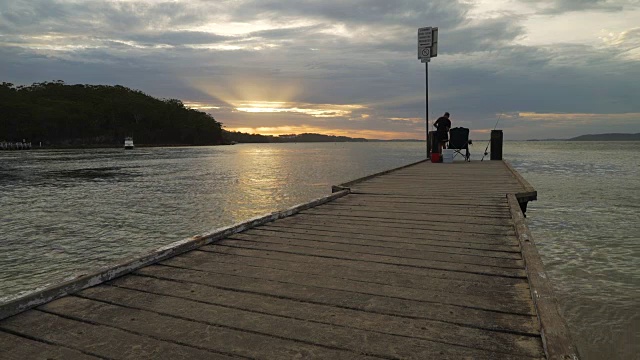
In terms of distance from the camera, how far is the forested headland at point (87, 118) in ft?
277

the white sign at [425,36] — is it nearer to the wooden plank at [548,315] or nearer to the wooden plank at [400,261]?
the wooden plank at [548,315]

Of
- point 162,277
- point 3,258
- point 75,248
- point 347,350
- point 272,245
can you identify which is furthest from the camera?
point 75,248

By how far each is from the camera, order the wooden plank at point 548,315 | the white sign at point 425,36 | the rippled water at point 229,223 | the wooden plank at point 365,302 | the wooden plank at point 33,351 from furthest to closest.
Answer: the white sign at point 425,36, the rippled water at point 229,223, the wooden plank at point 365,302, the wooden plank at point 33,351, the wooden plank at point 548,315

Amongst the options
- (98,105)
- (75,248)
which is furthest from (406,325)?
(98,105)

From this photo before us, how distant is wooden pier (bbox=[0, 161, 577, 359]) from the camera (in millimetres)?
1980

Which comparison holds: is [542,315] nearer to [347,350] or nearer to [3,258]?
[347,350]

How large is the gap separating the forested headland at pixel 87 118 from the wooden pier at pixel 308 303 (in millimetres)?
98357

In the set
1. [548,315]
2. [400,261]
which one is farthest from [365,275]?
[548,315]

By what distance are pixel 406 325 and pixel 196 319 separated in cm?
122

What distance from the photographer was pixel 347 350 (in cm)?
196

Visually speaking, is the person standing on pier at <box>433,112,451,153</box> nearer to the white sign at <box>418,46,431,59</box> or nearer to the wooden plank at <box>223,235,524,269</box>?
the white sign at <box>418,46,431,59</box>

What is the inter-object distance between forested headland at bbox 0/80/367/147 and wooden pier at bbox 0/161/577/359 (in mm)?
98357

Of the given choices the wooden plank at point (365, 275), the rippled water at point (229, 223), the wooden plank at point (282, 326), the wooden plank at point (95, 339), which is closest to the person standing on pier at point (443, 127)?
the rippled water at point (229, 223)

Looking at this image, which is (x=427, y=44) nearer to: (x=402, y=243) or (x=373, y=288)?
(x=402, y=243)
